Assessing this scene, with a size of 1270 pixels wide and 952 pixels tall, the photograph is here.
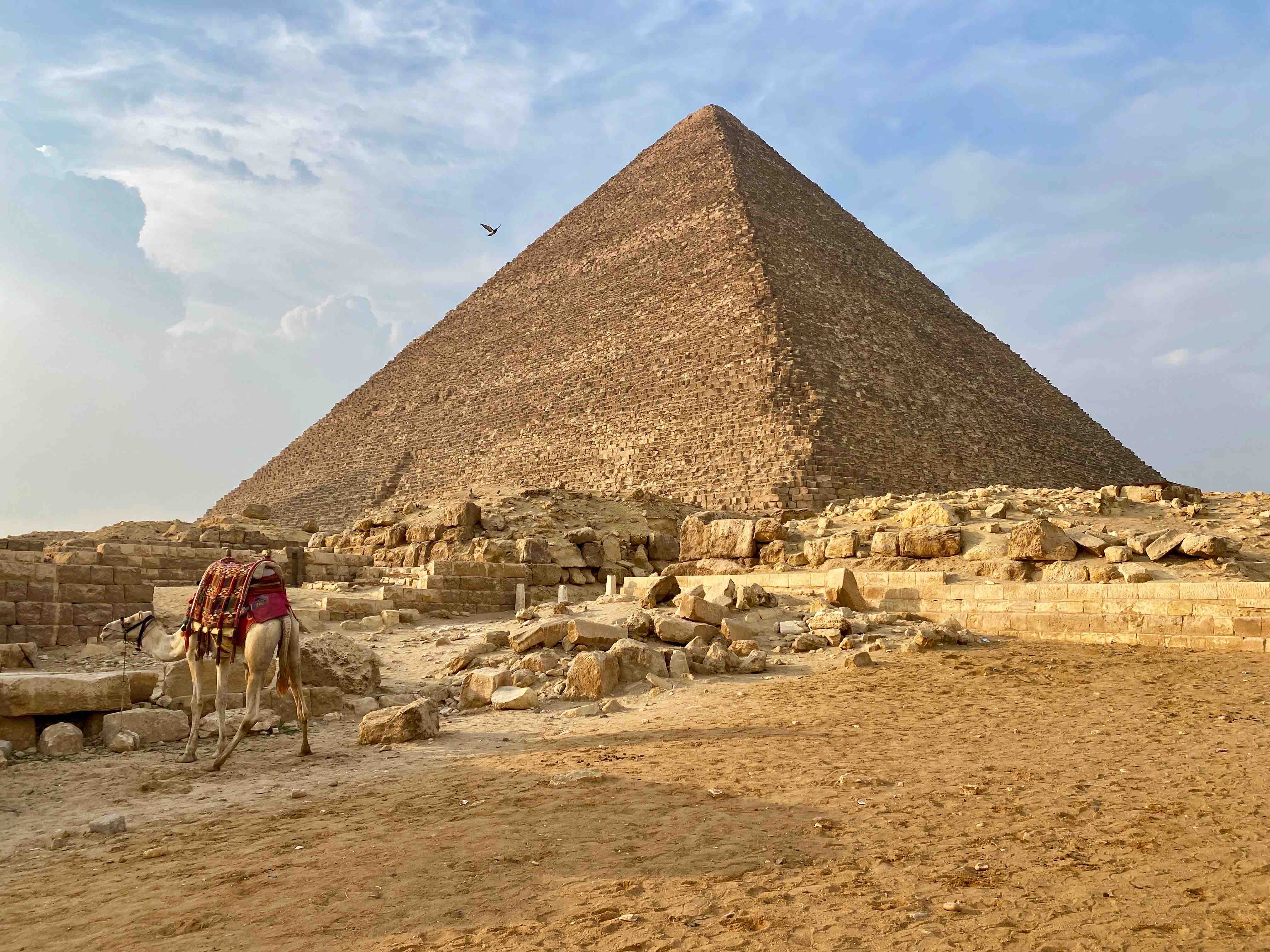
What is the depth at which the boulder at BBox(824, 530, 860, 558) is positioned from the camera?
30.0 ft

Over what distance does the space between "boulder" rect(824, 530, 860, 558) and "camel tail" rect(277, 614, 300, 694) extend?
562cm

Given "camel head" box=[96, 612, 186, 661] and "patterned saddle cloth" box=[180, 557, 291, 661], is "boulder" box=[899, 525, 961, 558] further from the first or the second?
"camel head" box=[96, 612, 186, 661]

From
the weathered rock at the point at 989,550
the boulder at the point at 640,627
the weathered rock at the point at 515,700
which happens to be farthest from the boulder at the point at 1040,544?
the weathered rock at the point at 515,700

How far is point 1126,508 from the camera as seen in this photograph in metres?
10.7

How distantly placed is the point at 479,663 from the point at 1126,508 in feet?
25.3

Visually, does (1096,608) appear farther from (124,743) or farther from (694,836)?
(124,743)

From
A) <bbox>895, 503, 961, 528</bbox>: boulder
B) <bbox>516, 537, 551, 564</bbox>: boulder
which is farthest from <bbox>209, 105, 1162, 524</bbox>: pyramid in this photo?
<bbox>895, 503, 961, 528</bbox>: boulder

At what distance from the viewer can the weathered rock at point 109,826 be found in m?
3.58

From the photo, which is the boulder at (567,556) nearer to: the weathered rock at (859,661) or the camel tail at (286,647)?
the weathered rock at (859,661)

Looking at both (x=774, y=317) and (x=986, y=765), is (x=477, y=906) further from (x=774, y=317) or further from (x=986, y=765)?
(x=774, y=317)

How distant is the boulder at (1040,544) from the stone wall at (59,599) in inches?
299

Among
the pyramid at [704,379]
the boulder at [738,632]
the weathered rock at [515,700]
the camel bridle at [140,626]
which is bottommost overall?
the weathered rock at [515,700]

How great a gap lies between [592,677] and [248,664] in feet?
6.78

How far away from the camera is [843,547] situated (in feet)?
30.2
